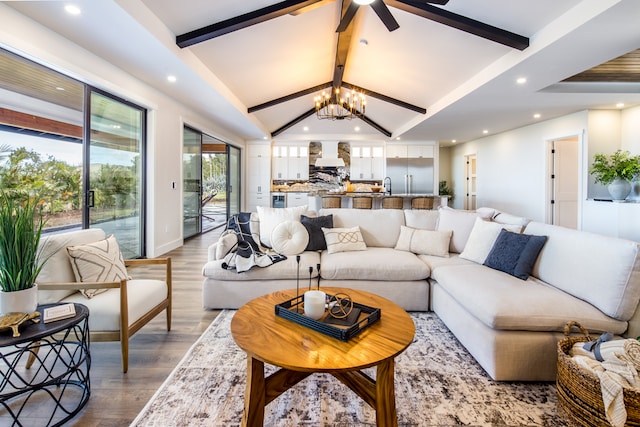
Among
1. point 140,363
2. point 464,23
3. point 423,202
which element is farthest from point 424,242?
point 423,202

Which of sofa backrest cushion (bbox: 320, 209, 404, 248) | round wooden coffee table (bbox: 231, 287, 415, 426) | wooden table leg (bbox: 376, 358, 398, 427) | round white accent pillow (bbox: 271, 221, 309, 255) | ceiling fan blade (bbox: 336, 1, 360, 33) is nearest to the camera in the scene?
round wooden coffee table (bbox: 231, 287, 415, 426)

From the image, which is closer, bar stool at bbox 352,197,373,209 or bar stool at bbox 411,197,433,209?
bar stool at bbox 352,197,373,209

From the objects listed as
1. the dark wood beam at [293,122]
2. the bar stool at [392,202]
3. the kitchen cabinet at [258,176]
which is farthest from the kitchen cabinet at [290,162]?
the bar stool at [392,202]

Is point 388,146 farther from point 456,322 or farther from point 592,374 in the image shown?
point 592,374

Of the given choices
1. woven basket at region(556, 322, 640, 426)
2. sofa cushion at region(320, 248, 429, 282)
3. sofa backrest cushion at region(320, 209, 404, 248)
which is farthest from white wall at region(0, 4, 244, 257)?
woven basket at region(556, 322, 640, 426)

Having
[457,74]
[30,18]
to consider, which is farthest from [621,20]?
[30,18]

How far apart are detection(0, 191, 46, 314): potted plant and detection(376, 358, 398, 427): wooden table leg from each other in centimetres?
173

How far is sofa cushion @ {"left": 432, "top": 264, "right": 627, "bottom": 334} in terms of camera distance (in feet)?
5.68

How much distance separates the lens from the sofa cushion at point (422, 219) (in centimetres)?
343

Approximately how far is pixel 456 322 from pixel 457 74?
3.86m

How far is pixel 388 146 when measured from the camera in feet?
30.0

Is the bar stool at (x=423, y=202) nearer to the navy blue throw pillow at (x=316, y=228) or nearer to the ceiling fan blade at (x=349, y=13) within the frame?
the navy blue throw pillow at (x=316, y=228)

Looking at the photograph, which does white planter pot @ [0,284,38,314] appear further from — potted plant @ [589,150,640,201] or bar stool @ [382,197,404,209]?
potted plant @ [589,150,640,201]

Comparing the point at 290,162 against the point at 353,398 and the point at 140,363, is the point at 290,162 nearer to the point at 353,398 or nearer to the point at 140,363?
the point at 140,363
